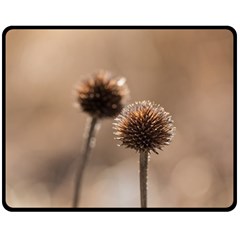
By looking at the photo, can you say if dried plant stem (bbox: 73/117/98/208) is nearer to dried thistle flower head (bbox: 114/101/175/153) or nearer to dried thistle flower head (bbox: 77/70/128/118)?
dried thistle flower head (bbox: 77/70/128/118)

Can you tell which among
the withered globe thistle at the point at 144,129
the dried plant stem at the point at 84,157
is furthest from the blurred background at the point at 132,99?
the withered globe thistle at the point at 144,129

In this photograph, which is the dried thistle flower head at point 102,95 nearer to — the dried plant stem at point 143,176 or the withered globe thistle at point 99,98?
the withered globe thistle at point 99,98

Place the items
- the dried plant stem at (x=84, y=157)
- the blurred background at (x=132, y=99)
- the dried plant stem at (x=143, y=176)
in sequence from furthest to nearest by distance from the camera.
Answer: the blurred background at (x=132, y=99) < the dried plant stem at (x=84, y=157) < the dried plant stem at (x=143, y=176)

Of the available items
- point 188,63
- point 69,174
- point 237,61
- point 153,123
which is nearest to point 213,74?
point 188,63

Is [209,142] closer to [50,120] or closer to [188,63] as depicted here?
[188,63]

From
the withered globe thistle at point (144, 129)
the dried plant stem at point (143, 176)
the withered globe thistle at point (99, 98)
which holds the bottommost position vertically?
the dried plant stem at point (143, 176)

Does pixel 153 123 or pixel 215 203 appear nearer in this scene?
pixel 153 123
